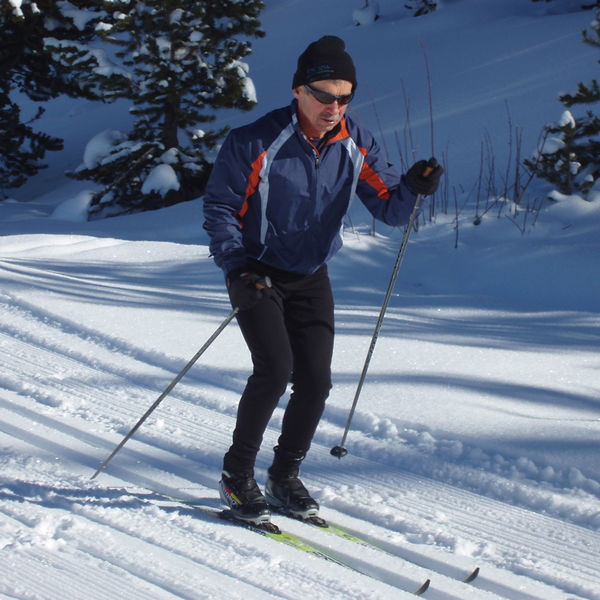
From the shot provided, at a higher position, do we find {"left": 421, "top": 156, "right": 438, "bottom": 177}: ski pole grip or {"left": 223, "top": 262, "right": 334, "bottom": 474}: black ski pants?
{"left": 421, "top": 156, "right": 438, "bottom": 177}: ski pole grip

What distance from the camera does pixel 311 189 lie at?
282cm

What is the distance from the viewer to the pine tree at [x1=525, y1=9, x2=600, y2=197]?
8328 millimetres

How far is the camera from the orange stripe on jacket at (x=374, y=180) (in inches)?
118

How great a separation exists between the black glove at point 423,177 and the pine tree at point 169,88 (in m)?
8.72

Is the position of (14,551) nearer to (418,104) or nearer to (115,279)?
(115,279)

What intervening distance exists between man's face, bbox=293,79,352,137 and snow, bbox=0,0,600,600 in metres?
1.45

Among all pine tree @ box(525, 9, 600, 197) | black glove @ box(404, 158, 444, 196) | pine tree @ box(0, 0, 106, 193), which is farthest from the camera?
pine tree @ box(0, 0, 106, 193)

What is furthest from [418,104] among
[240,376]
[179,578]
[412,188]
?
[179,578]

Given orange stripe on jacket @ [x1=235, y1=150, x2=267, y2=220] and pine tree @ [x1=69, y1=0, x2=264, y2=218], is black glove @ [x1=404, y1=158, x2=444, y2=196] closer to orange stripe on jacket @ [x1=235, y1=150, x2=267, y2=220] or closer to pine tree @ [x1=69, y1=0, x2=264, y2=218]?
orange stripe on jacket @ [x1=235, y1=150, x2=267, y2=220]

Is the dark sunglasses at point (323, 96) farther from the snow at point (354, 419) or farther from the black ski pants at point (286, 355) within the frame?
the snow at point (354, 419)

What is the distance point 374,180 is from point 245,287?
2.23 feet

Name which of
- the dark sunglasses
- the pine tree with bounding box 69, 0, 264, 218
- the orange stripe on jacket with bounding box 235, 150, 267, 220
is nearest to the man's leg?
the orange stripe on jacket with bounding box 235, 150, 267, 220

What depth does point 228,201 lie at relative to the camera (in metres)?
2.79

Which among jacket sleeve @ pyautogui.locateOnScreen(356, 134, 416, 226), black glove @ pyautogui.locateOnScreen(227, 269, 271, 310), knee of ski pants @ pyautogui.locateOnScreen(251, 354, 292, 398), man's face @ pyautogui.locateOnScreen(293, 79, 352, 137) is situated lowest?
knee of ski pants @ pyautogui.locateOnScreen(251, 354, 292, 398)
